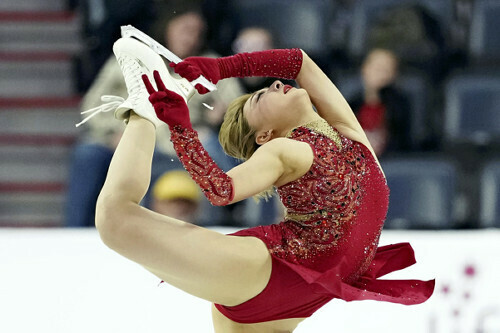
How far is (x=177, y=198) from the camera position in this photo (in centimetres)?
332

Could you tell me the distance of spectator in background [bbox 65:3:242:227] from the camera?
141 inches

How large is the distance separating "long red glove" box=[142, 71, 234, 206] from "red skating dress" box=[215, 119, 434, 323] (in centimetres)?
30

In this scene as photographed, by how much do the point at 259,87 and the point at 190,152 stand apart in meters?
1.85

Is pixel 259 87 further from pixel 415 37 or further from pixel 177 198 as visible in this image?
pixel 415 37

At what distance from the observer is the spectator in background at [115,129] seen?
358cm

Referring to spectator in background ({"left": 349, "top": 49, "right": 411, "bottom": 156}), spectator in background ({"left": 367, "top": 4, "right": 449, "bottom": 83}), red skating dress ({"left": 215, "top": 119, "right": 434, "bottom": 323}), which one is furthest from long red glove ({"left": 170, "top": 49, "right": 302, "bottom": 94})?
spectator in background ({"left": 367, "top": 4, "right": 449, "bottom": 83})

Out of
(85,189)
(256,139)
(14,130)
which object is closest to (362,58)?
(85,189)

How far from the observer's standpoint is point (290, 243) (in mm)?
2109

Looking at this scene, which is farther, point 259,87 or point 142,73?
point 259,87

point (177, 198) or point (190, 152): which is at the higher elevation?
point (190, 152)

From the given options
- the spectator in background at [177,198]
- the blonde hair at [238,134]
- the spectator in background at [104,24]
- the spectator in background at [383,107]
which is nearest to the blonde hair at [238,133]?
the blonde hair at [238,134]

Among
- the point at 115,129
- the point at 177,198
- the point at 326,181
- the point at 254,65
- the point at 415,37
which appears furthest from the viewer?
the point at 415,37

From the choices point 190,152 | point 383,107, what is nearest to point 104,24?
point 383,107

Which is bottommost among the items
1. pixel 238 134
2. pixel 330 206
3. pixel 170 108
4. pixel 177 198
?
pixel 177 198
